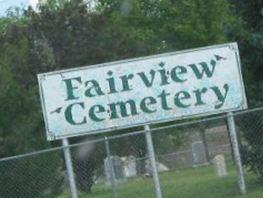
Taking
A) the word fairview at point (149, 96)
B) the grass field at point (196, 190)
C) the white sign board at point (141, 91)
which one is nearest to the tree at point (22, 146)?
the white sign board at point (141, 91)

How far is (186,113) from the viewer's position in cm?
1605

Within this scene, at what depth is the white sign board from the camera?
15.6 metres

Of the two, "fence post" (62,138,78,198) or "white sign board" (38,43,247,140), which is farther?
"white sign board" (38,43,247,140)

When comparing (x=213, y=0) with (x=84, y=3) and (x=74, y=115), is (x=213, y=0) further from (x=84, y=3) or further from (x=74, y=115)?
(x=74, y=115)

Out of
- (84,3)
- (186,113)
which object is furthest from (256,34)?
(84,3)

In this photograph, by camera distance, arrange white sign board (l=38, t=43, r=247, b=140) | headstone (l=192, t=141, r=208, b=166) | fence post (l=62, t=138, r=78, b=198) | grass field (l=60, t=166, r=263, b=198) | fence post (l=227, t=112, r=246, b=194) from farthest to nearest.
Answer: headstone (l=192, t=141, r=208, b=166) < grass field (l=60, t=166, r=263, b=198) < white sign board (l=38, t=43, r=247, b=140) < fence post (l=227, t=112, r=246, b=194) < fence post (l=62, t=138, r=78, b=198)

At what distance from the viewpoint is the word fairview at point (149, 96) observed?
51.5 ft

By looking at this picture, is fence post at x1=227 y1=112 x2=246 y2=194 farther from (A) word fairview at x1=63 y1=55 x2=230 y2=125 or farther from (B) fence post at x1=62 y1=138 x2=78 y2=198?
(B) fence post at x1=62 y1=138 x2=78 y2=198

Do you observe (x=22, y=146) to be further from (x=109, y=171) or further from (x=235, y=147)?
(x=235, y=147)

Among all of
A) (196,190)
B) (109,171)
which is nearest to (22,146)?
(109,171)

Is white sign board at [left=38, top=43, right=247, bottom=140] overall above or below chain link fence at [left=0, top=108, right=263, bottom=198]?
above

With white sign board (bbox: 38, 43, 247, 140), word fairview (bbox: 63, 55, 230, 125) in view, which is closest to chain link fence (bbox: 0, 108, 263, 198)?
white sign board (bbox: 38, 43, 247, 140)

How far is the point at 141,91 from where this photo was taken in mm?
15844

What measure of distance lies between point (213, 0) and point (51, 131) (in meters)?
25.4
